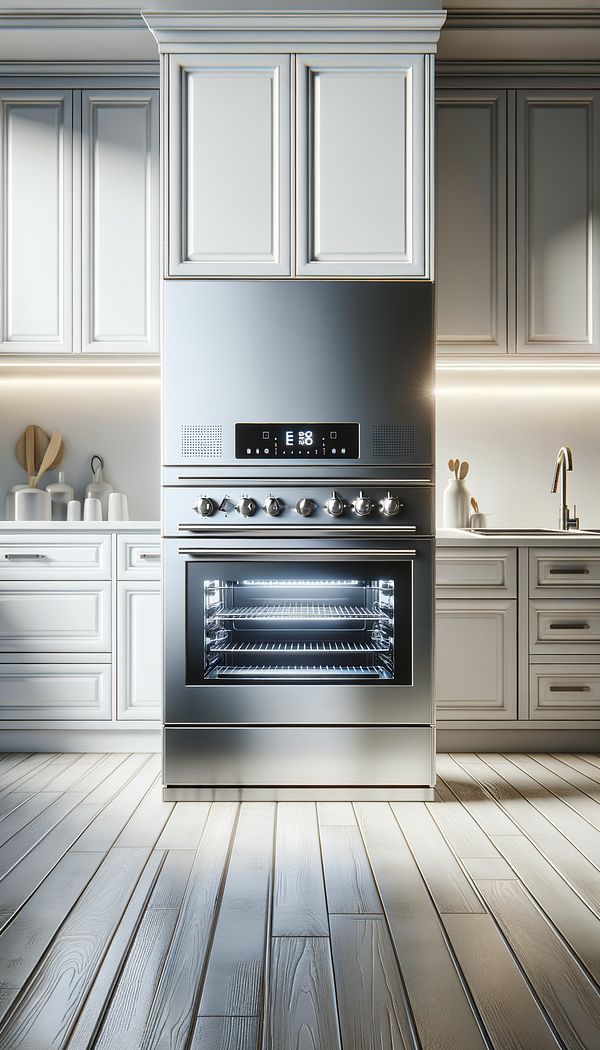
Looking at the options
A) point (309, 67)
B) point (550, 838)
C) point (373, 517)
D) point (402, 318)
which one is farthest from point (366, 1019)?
point (309, 67)

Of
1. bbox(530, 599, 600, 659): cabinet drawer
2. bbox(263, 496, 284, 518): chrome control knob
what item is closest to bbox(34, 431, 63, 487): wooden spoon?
bbox(263, 496, 284, 518): chrome control knob

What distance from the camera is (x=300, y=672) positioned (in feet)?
8.27

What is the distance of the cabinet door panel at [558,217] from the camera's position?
3.20 meters

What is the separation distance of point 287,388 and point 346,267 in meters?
0.42

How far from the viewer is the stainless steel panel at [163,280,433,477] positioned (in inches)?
98.0

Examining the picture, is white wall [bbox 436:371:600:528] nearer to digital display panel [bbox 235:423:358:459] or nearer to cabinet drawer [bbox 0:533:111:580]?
digital display panel [bbox 235:423:358:459]

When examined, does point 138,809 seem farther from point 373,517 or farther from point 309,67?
point 309,67

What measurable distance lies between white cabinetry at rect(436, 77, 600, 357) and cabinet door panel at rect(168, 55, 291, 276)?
3.11ft

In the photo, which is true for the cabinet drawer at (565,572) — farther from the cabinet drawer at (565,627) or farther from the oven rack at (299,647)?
the oven rack at (299,647)

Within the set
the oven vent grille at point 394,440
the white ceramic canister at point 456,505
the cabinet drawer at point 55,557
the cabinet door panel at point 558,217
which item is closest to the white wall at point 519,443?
the white ceramic canister at point 456,505

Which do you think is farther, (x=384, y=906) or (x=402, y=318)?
(x=402, y=318)

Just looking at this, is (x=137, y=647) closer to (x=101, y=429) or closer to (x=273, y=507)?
(x=273, y=507)

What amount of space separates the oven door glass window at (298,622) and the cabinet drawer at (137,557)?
55 cm

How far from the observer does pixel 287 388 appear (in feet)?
8.18
